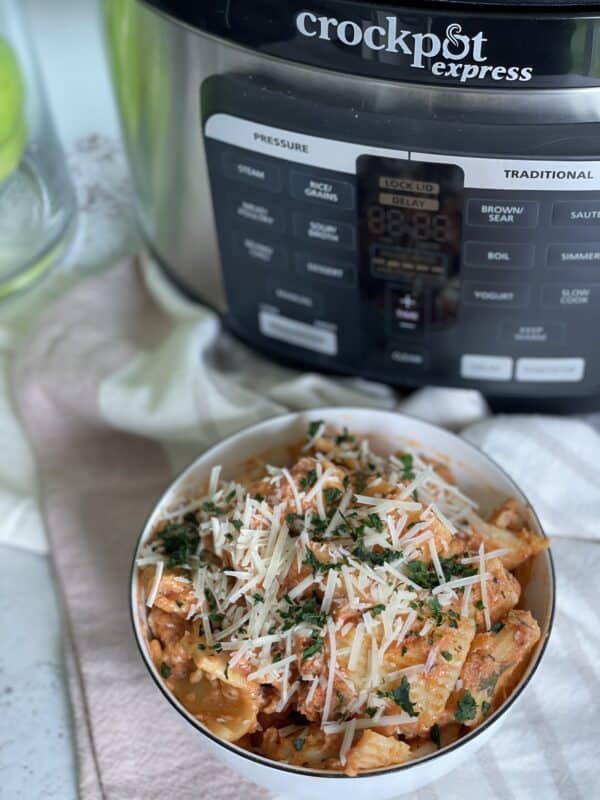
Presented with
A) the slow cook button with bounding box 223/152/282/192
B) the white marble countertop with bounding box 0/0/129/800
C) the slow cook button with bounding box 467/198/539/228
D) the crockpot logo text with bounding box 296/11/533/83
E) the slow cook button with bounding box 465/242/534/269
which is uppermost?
the crockpot logo text with bounding box 296/11/533/83

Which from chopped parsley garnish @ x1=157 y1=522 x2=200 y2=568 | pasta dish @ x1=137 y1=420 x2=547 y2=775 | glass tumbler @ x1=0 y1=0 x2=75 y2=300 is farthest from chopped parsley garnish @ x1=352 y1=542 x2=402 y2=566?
glass tumbler @ x1=0 y1=0 x2=75 y2=300

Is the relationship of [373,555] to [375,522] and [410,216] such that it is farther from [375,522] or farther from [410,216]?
[410,216]

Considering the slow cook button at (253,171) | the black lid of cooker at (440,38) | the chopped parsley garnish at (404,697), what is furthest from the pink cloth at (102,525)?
the black lid of cooker at (440,38)

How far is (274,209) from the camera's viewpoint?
2.10ft

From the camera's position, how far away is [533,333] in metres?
0.66

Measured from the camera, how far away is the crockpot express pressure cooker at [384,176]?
0.52m

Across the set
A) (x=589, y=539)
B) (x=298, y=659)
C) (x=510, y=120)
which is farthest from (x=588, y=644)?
(x=510, y=120)

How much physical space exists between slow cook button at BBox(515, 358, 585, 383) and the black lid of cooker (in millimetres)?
207

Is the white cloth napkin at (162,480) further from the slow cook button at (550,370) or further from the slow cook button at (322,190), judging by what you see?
the slow cook button at (322,190)

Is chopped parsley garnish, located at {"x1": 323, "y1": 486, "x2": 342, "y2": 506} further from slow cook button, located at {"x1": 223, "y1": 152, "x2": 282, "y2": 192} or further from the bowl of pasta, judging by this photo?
slow cook button, located at {"x1": 223, "y1": 152, "x2": 282, "y2": 192}

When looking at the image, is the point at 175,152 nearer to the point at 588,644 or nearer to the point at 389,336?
the point at 389,336

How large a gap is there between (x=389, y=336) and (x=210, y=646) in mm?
250

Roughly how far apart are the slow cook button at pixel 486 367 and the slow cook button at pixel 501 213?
115 millimetres

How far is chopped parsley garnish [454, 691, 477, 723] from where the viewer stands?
0.53 metres
